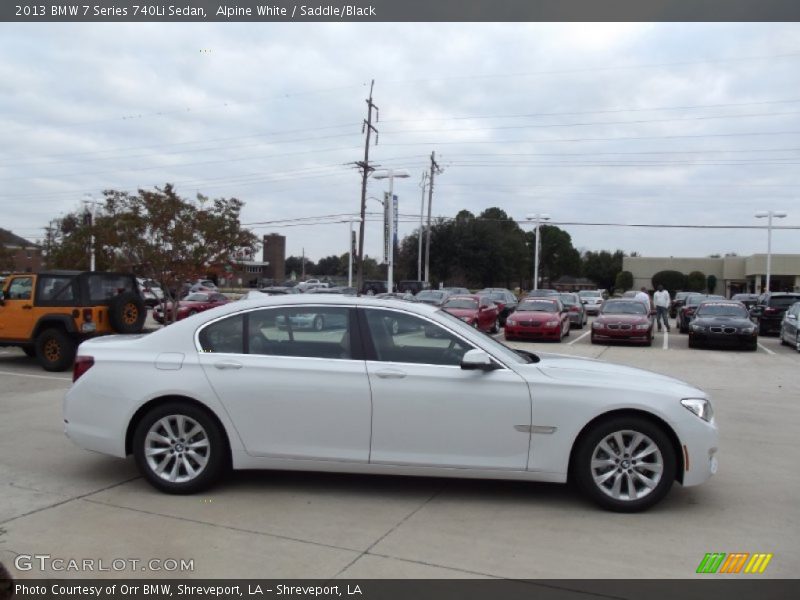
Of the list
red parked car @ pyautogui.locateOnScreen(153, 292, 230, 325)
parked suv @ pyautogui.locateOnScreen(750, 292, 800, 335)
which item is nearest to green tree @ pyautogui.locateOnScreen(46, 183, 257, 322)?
red parked car @ pyautogui.locateOnScreen(153, 292, 230, 325)

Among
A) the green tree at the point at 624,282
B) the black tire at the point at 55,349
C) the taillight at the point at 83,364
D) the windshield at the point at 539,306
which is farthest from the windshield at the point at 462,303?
the green tree at the point at 624,282

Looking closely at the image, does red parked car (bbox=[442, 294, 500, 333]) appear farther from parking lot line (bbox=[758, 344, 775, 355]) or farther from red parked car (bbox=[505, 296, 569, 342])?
parking lot line (bbox=[758, 344, 775, 355])

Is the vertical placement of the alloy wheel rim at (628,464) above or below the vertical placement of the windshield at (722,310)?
below

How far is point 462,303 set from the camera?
74.1 feet

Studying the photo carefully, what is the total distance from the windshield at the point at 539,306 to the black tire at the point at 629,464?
1702 cm

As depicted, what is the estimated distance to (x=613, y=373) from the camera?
5.18 metres

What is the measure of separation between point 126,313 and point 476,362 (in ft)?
32.2

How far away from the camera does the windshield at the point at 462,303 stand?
73.4 ft

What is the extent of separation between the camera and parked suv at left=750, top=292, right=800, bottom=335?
2389 centimetres

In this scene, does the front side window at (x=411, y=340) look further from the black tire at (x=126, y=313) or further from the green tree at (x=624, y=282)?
the green tree at (x=624, y=282)

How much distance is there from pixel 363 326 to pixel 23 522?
2736 mm

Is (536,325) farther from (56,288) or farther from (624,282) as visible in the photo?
(624,282)

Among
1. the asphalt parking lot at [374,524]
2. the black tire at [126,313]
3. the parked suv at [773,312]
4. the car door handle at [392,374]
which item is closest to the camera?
Result: the asphalt parking lot at [374,524]
